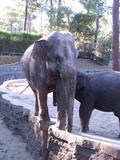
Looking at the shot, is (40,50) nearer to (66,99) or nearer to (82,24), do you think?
(66,99)

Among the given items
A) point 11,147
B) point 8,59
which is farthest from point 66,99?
point 8,59

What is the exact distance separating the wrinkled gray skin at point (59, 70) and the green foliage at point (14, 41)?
20.8m

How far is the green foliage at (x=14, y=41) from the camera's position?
984 inches

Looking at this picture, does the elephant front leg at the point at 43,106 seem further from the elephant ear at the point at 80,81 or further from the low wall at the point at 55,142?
the elephant ear at the point at 80,81

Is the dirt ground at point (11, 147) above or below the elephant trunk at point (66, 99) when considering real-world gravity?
below

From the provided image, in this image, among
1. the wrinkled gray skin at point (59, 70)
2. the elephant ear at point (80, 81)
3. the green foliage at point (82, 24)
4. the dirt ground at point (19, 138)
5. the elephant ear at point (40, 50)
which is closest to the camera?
the wrinkled gray skin at point (59, 70)

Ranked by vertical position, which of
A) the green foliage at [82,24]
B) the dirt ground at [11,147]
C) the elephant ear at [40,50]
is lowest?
the dirt ground at [11,147]

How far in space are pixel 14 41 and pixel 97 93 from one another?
21520 mm

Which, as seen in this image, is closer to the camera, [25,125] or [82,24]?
[25,125]

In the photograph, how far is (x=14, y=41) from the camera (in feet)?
84.1

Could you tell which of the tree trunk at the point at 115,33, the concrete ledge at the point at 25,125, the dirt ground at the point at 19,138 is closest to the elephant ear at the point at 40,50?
the concrete ledge at the point at 25,125

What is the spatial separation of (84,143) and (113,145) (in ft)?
1.49

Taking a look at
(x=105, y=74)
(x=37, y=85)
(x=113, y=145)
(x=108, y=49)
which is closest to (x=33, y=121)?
(x=37, y=85)

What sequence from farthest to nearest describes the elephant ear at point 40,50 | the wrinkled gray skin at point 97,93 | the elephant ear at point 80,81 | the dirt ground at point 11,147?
1. the dirt ground at point 11,147
2. the elephant ear at point 80,81
3. the wrinkled gray skin at point 97,93
4. the elephant ear at point 40,50
